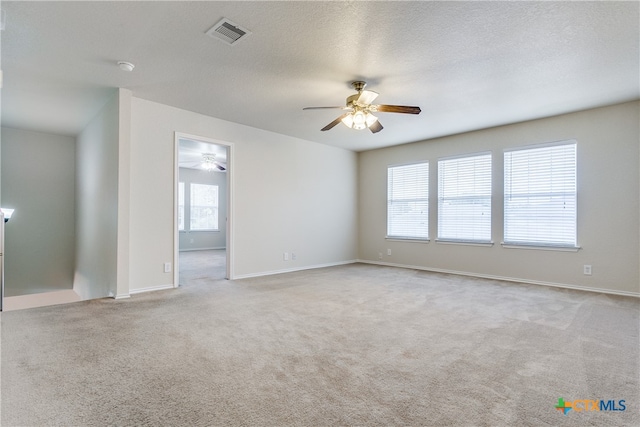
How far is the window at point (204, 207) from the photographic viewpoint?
9.85 metres

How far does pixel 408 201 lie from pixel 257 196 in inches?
122

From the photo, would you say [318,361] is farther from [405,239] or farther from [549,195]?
[405,239]

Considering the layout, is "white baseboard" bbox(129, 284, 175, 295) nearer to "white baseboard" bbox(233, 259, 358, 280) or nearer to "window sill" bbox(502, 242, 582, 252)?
"white baseboard" bbox(233, 259, 358, 280)

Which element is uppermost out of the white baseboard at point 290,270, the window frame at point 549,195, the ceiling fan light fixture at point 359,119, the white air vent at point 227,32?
the white air vent at point 227,32

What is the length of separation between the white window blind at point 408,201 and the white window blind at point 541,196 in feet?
4.73

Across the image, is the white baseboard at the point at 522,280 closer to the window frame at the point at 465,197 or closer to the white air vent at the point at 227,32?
the window frame at the point at 465,197

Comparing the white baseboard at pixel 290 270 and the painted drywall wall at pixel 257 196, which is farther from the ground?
the painted drywall wall at pixel 257 196

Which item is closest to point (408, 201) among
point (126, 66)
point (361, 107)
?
point (361, 107)

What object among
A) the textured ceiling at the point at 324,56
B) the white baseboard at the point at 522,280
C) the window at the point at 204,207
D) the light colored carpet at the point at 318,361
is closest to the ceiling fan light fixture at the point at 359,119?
the textured ceiling at the point at 324,56

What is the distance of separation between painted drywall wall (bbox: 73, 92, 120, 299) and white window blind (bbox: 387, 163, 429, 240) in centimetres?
498

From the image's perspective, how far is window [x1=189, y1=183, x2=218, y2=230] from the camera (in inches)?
388

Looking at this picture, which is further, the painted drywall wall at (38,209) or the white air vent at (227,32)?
the painted drywall wall at (38,209)

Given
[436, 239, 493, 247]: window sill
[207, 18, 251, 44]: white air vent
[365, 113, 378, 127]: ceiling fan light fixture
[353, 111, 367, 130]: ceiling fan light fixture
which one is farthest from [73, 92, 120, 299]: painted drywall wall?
[436, 239, 493, 247]: window sill

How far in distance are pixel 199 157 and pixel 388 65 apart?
6.11 metres
